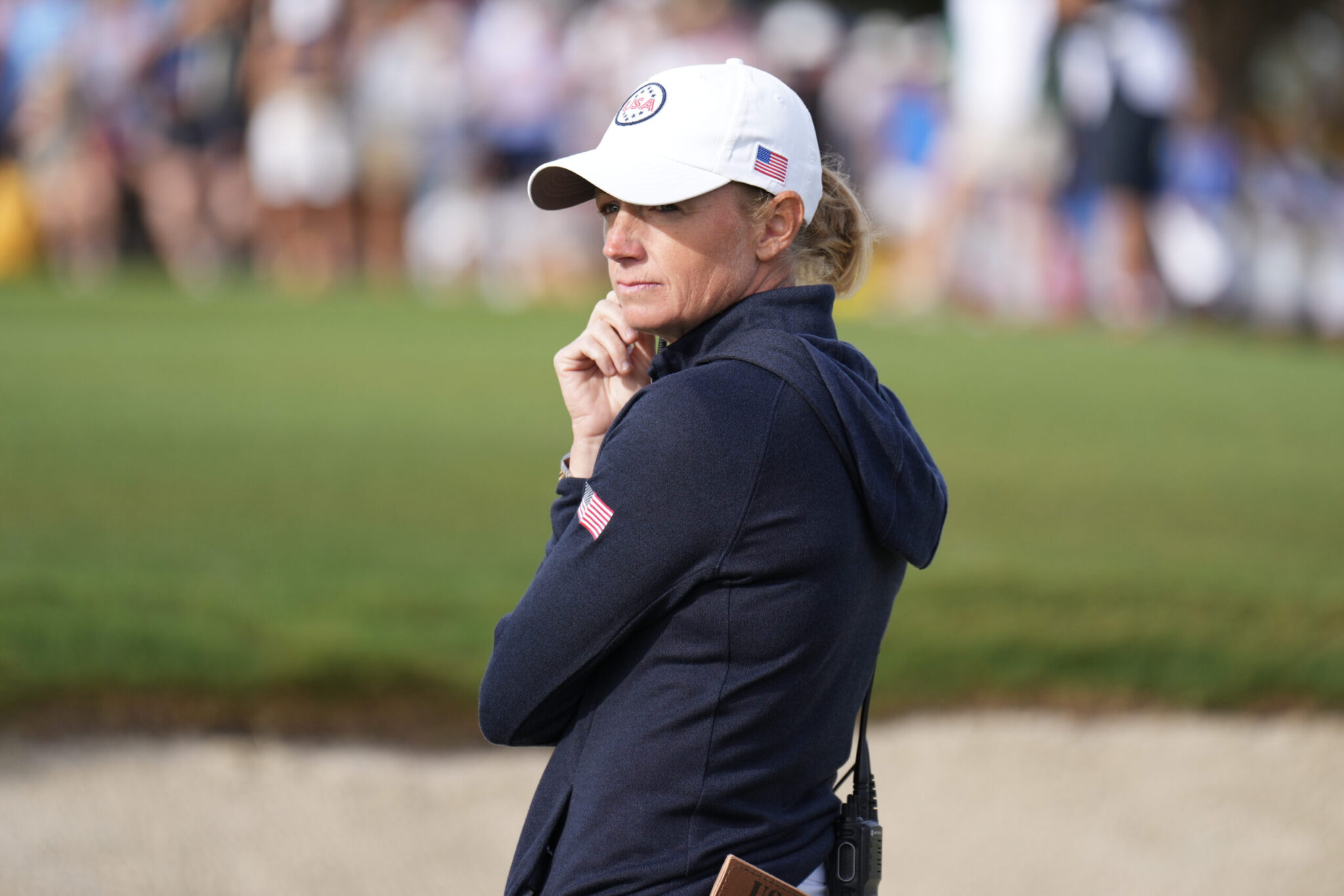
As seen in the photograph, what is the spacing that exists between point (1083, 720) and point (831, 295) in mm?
3190

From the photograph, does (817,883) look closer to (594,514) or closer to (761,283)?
(594,514)

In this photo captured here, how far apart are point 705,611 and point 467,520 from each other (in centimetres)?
437

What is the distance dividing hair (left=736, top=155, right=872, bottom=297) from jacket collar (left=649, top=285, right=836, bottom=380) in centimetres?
10

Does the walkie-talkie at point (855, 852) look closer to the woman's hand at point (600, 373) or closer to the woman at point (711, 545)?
the woman at point (711, 545)

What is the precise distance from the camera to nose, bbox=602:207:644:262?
2010 millimetres

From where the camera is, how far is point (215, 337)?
34.2 ft

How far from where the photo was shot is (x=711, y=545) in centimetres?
177

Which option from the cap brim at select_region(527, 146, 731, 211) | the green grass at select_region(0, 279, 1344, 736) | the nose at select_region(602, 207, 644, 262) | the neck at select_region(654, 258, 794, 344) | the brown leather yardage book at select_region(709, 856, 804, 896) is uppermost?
the cap brim at select_region(527, 146, 731, 211)

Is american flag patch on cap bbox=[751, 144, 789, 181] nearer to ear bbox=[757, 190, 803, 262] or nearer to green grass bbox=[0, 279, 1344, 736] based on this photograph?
ear bbox=[757, 190, 803, 262]

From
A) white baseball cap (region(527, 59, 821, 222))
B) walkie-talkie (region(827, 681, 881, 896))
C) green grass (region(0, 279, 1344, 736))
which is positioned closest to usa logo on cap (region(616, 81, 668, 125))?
white baseball cap (region(527, 59, 821, 222))

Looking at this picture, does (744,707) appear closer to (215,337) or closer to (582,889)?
(582,889)

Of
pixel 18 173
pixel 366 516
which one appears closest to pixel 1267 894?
pixel 366 516

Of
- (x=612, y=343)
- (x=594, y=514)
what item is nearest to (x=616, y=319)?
(x=612, y=343)

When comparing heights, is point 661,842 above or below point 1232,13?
below
